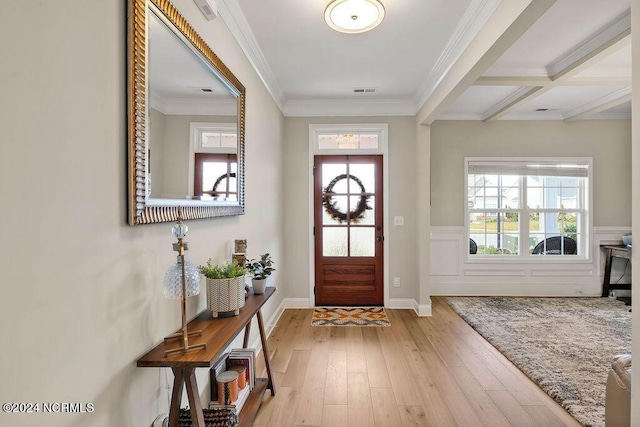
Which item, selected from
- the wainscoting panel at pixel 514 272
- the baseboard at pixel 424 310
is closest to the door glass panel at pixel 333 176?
the wainscoting panel at pixel 514 272

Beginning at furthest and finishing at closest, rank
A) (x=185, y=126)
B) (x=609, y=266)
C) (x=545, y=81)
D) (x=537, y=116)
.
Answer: (x=537, y=116) < (x=609, y=266) < (x=545, y=81) < (x=185, y=126)

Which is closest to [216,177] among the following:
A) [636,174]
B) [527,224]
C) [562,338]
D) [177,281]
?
[177,281]

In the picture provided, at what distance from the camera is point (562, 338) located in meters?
3.14

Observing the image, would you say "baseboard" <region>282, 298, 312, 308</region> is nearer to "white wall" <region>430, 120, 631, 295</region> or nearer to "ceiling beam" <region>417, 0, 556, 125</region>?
"white wall" <region>430, 120, 631, 295</region>

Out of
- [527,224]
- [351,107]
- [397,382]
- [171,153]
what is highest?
[351,107]

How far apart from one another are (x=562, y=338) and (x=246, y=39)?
3941 mm

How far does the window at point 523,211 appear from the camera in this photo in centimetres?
480

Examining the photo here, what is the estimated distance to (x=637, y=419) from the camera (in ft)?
3.45

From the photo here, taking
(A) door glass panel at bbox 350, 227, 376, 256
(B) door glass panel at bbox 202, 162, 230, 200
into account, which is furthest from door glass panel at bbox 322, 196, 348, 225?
(B) door glass panel at bbox 202, 162, 230, 200

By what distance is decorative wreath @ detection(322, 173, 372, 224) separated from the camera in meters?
4.29

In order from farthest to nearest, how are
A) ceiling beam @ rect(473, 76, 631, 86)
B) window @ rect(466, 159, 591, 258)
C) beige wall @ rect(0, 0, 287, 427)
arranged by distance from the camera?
1. window @ rect(466, 159, 591, 258)
2. ceiling beam @ rect(473, 76, 631, 86)
3. beige wall @ rect(0, 0, 287, 427)

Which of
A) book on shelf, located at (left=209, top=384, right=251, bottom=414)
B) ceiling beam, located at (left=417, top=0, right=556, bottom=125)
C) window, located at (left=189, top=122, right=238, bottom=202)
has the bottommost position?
book on shelf, located at (left=209, top=384, right=251, bottom=414)

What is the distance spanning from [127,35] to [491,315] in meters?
→ 4.29

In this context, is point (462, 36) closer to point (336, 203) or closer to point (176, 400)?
Answer: point (336, 203)
